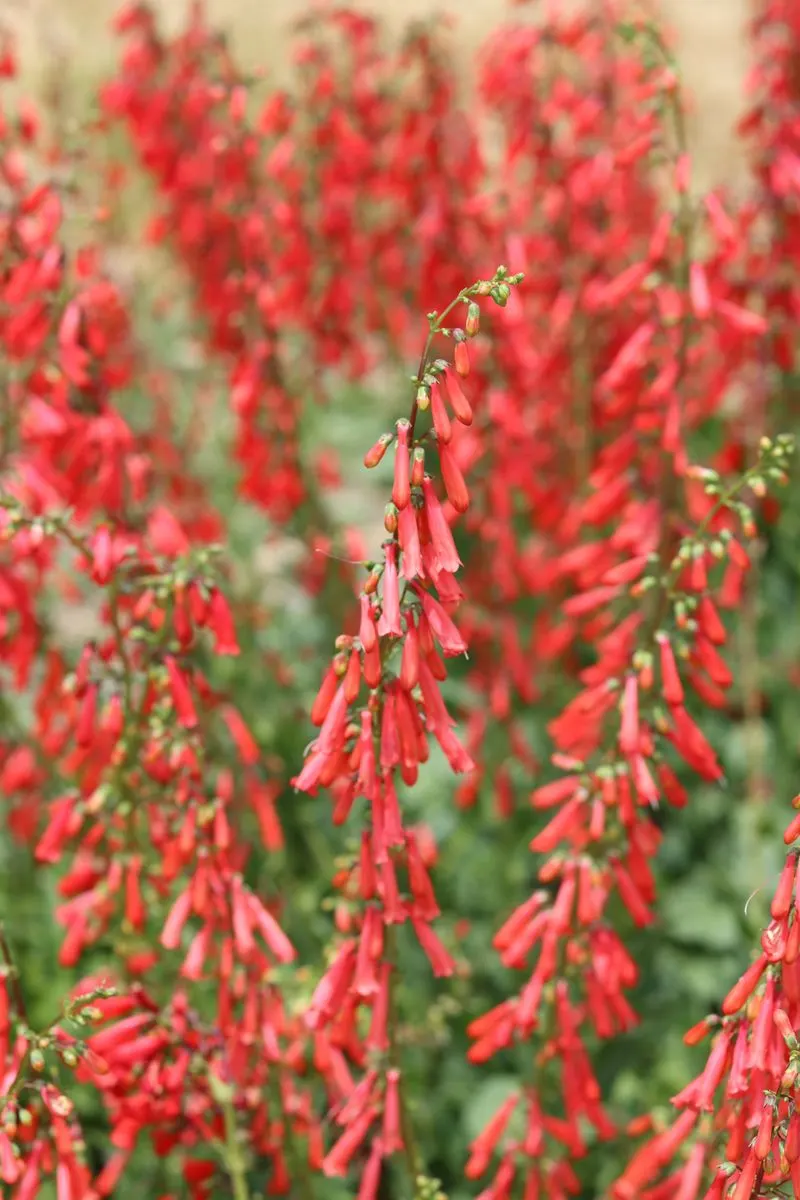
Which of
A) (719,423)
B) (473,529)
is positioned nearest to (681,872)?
(473,529)

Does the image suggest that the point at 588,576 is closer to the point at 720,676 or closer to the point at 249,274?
the point at 720,676

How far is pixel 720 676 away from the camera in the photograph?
3875 millimetres

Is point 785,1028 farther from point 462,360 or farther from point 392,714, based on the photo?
point 462,360

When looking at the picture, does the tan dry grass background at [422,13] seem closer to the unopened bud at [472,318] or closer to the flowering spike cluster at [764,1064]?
the unopened bud at [472,318]

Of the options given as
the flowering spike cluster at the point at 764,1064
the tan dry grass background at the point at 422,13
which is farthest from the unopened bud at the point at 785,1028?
the tan dry grass background at the point at 422,13

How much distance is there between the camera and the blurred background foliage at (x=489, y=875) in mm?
5488

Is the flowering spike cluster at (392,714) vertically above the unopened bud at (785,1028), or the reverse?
the flowering spike cluster at (392,714)

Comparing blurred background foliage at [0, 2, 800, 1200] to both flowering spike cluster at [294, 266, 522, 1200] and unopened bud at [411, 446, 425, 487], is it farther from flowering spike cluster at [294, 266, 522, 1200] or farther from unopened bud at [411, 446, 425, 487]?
unopened bud at [411, 446, 425, 487]

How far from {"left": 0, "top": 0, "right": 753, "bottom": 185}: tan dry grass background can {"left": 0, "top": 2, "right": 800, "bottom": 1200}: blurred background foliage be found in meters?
10.2

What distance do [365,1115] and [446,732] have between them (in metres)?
1.13

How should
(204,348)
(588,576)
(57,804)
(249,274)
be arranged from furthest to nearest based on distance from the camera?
1. (204,348)
2. (249,274)
3. (588,576)
4. (57,804)

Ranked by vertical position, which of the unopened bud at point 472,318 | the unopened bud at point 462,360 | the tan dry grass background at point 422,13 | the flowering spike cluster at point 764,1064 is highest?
the tan dry grass background at point 422,13

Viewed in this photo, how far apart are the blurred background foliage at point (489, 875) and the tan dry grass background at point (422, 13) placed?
10.2m

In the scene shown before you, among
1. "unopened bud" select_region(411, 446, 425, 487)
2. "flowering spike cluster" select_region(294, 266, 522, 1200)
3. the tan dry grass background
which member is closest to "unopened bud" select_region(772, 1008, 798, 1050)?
"flowering spike cluster" select_region(294, 266, 522, 1200)
